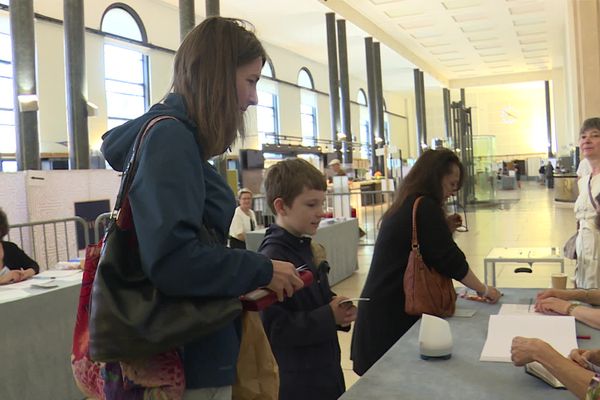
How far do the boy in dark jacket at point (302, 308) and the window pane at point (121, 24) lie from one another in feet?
48.1

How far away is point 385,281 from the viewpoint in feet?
8.19

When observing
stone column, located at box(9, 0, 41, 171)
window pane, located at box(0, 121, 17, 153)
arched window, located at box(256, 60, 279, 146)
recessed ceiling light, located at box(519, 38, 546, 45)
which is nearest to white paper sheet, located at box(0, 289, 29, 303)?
stone column, located at box(9, 0, 41, 171)

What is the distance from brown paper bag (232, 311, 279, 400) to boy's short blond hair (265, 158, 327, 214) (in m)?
0.73

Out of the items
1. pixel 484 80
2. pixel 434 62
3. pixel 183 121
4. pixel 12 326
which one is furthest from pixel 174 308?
pixel 484 80

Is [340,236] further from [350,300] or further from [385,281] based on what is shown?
[350,300]

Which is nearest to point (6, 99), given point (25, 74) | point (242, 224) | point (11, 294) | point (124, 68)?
point (25, 74)

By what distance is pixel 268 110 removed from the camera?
22.8 m

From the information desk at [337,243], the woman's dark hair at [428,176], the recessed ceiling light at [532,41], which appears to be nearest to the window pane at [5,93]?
the information desk at [337,243]

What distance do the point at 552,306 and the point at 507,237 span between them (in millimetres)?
9014

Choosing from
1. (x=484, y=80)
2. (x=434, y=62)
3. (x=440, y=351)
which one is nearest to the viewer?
(x=440, y=351)

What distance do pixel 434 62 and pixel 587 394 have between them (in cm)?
2996

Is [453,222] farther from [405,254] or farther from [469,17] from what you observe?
[469,17]

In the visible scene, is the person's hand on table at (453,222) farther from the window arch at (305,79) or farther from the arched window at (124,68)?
the window arch at (305,79)

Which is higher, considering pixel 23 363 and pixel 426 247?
pixel 426 247
